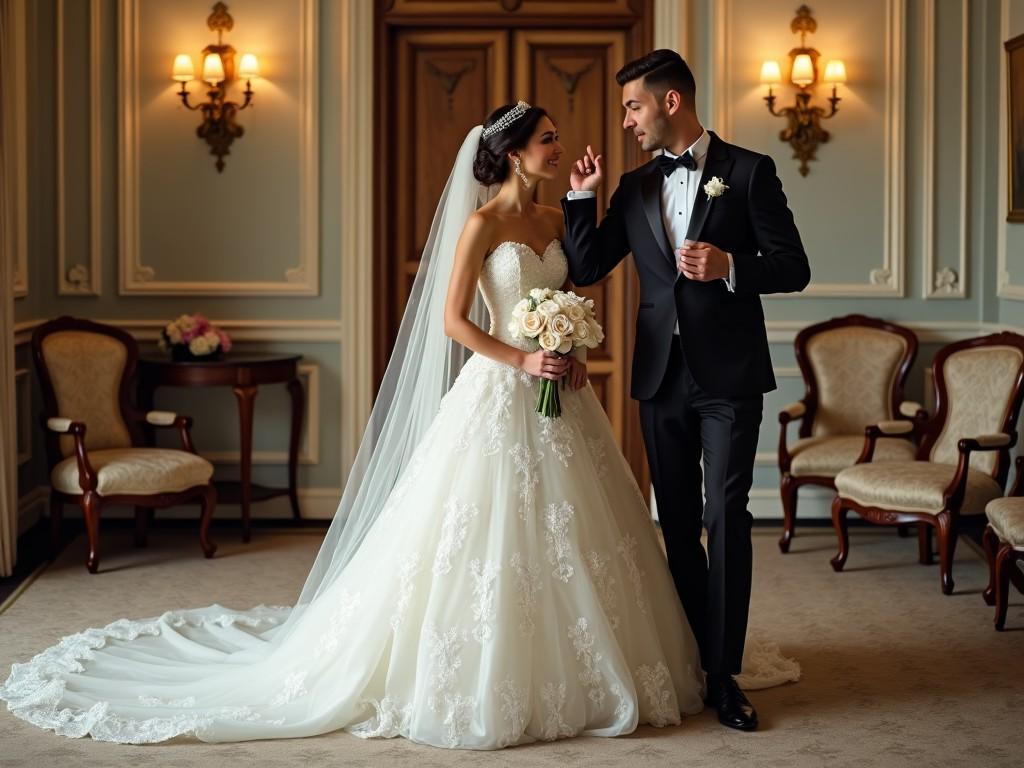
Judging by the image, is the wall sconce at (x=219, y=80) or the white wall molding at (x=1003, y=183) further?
the wall sconce at (x=219, y=80)

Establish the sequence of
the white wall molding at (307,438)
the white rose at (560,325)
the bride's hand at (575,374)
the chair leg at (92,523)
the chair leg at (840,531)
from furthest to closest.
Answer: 1. the white wall molding at (307,438)
2. the chair leg at (840,531)
3. the chair leg at (92,523)
4. the bride's hand at (575,374)
5. the white rose at (560,325)

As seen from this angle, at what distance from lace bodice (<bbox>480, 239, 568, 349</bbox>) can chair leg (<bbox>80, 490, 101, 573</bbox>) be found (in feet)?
8.39

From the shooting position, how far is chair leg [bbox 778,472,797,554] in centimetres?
641

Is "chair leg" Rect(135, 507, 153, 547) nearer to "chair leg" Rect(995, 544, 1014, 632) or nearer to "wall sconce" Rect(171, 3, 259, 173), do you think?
"wall sconce" Rect(171, 3, 259, 173)

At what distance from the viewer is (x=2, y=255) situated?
591 centimetres

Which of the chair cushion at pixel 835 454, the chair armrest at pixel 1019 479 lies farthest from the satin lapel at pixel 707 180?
the chair cushion at pixel 835 454

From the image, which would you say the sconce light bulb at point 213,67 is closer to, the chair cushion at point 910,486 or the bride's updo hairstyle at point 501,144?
the bride's updo hairstyle at point 501,144

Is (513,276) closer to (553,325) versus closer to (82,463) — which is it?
(553,325)

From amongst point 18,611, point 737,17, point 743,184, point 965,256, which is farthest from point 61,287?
point 965,256

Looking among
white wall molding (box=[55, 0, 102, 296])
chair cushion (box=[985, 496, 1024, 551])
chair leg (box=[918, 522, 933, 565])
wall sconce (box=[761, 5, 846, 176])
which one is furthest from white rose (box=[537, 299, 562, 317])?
white wall molding (box=[55, 0, 102, 296])

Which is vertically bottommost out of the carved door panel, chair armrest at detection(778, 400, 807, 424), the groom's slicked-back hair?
chair armrest at detection(778, 400, 807, 424)

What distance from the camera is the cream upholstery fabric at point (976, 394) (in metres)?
6.18

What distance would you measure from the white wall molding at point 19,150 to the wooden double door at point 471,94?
1765 millimetres

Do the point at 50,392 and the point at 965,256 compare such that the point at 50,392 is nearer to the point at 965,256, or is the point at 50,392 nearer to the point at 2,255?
the point at 2,255
